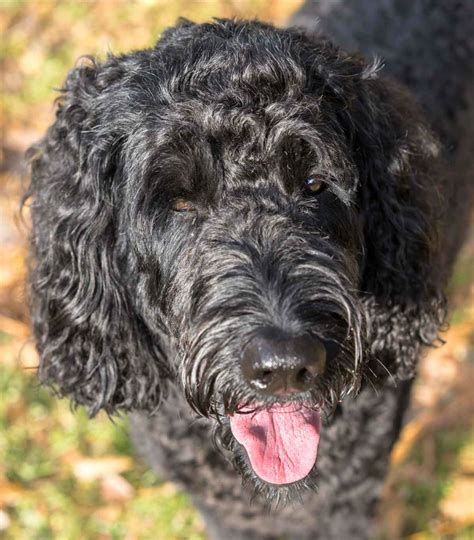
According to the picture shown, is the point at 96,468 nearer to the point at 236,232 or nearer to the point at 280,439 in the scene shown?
the point at 280,439

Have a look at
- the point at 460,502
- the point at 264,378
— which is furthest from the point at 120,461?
the point at 264,378

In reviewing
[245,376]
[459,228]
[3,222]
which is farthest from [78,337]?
[3,222]

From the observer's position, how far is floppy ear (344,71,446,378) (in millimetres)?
2934

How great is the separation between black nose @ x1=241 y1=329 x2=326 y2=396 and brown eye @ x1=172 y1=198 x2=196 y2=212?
1.83 ft

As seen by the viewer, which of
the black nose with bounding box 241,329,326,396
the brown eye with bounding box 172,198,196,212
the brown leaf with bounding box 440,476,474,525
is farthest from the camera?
the brown leaf with bounding box 440,476,474,525

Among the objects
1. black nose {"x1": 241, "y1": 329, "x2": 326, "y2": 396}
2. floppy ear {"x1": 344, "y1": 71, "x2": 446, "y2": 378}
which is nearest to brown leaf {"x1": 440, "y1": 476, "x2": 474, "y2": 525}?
floppy ear {"x1": 344, "y1": 71, "x2": 446, "y2": 378}

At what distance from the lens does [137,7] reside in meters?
6.88

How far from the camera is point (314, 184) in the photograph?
8.86ft

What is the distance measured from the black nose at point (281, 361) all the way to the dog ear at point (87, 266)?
29.0 inches

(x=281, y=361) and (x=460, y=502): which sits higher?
(x=281, y=361)

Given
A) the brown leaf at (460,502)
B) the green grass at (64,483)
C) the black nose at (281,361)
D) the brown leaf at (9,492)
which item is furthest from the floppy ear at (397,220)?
the brown leaf at (9,492)

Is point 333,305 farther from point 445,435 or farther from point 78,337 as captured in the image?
point 445,435

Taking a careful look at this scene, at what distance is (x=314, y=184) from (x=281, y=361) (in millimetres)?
684

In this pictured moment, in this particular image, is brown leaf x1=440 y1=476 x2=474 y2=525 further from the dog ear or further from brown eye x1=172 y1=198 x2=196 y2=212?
brown eye x1=172 y1=198 x2=196 y2=212
